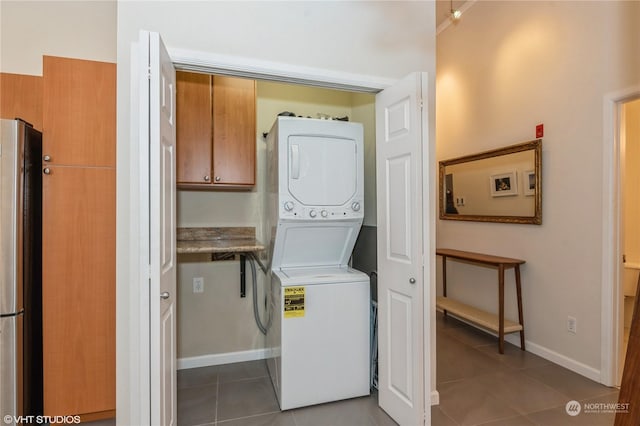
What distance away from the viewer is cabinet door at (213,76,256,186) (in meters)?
2.48

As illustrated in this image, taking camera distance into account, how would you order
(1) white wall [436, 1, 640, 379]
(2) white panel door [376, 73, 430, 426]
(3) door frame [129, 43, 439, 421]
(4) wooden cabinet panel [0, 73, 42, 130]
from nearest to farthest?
(3) door frame [129, 43, 439, 421], (2) white panel door [376, 73, 430, 426], (4) wooden cabinet panel [0, 73, 42, 130], (1) white wall [436, 1, 640, 379]

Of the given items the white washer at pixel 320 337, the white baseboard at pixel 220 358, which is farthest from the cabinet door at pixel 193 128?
the white baseboard at pixel 220 358

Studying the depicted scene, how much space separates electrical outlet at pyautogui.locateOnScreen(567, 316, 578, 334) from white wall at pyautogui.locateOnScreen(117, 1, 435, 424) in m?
2.09

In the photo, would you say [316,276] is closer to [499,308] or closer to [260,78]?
[260,78]

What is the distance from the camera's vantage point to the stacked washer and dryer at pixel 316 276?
216 cm

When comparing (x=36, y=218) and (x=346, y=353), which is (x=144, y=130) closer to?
(x=36, y=218)

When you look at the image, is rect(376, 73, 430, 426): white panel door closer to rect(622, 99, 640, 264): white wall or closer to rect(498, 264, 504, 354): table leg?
rect(498, 264, 504, 354): table leg

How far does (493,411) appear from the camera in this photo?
84.3 inches

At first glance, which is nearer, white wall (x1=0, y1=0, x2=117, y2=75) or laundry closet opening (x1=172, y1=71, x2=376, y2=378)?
white wall (x1=0, y1=0, x2=117, y2=75)

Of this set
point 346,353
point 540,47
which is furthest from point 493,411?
point 540,47

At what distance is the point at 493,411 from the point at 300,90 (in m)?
2.98

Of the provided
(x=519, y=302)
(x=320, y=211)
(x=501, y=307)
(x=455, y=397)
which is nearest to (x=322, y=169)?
(x=320, y=211)

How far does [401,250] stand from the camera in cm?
193

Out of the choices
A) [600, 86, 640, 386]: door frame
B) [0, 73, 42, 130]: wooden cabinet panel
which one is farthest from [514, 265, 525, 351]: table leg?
[0, 73, 42, 130]: wooden cabinet panel
